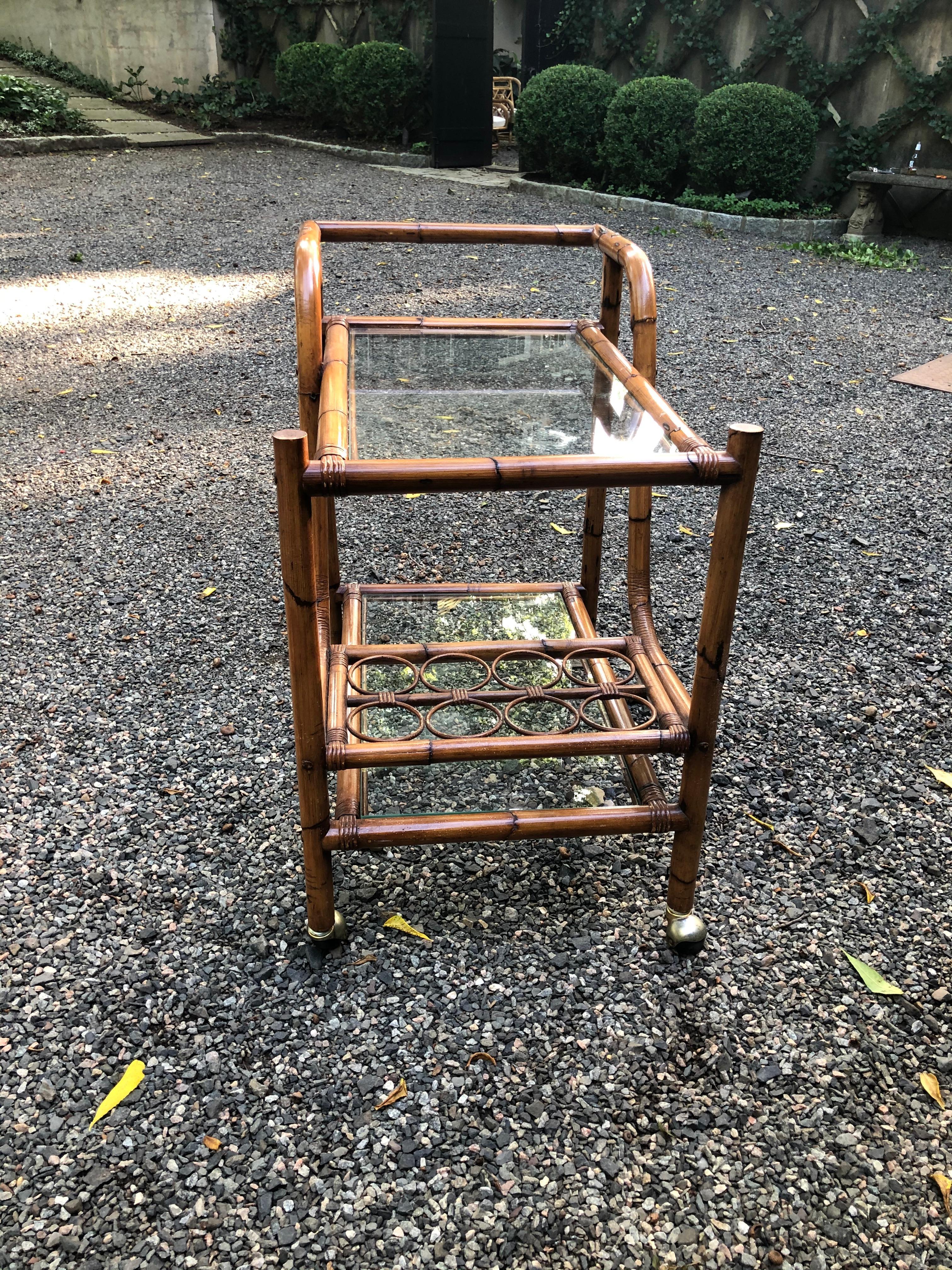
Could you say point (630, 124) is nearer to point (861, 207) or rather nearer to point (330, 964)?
point (861, 207)

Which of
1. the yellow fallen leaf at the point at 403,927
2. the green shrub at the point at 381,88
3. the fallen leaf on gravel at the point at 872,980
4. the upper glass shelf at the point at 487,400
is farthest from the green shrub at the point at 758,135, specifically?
the yellow fallen leaf at the point at 403,927

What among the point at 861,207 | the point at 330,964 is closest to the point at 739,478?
the point at 330,964

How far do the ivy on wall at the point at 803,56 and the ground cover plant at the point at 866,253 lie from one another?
40.8 inches

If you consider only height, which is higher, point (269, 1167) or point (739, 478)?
point (739, 478)

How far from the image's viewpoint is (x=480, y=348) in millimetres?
1928

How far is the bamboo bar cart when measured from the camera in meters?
1.27

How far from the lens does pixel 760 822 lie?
1.88 m

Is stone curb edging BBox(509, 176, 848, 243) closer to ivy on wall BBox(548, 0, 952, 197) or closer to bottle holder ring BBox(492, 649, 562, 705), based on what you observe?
ivy on wall BBox(548, 0, 952, 197)

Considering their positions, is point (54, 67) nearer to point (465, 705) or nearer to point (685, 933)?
point (465, 705)

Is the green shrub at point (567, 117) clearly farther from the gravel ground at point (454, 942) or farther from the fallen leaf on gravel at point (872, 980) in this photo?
the fallen leaf on gravel at point (872, 980)

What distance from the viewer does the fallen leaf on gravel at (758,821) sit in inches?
73.4

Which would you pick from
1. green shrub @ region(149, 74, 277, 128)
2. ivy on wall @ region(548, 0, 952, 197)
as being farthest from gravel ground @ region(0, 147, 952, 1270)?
green shrub @ region(149, 74, 277, 128)

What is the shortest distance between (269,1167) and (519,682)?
3.80ft

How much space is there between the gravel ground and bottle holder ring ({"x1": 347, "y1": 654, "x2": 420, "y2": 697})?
0.91 ft
